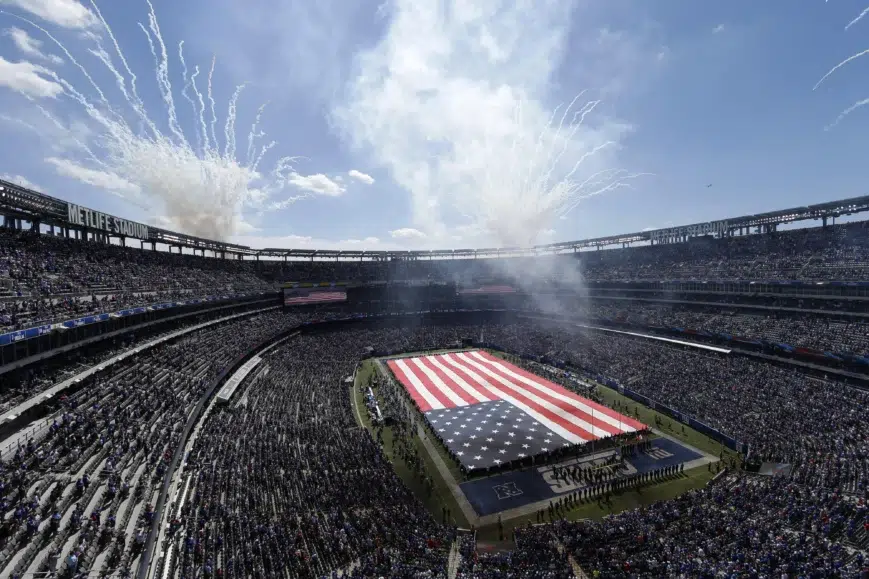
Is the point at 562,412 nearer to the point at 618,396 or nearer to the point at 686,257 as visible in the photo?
the point at 618,396

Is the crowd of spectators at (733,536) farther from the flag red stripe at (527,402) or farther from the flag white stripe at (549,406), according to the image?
the flag red stripe at (527,402)

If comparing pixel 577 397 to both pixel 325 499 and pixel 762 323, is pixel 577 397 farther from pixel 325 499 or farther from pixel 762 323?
pixel 325 499

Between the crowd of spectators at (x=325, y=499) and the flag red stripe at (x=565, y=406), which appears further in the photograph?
the flag red stripe at (x=565, y=406)

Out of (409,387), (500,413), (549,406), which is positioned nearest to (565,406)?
(549,406)

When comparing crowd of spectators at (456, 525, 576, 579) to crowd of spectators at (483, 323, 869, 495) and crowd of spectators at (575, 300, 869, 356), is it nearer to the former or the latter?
crowd of spectators at (483, 323, 869, 495)

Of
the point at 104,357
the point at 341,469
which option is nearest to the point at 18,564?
the point at 341,469

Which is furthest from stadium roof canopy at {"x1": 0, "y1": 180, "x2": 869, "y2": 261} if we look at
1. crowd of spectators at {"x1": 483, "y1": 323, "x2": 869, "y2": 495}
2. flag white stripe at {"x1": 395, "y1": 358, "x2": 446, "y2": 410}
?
flag white stripe at {"x1": 395, "y1": 358, "x2": 446, "y2": 410}

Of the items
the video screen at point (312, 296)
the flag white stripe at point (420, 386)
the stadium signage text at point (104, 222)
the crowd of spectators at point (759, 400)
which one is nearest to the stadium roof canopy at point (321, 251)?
the stadium signage text at point (104, 222)
